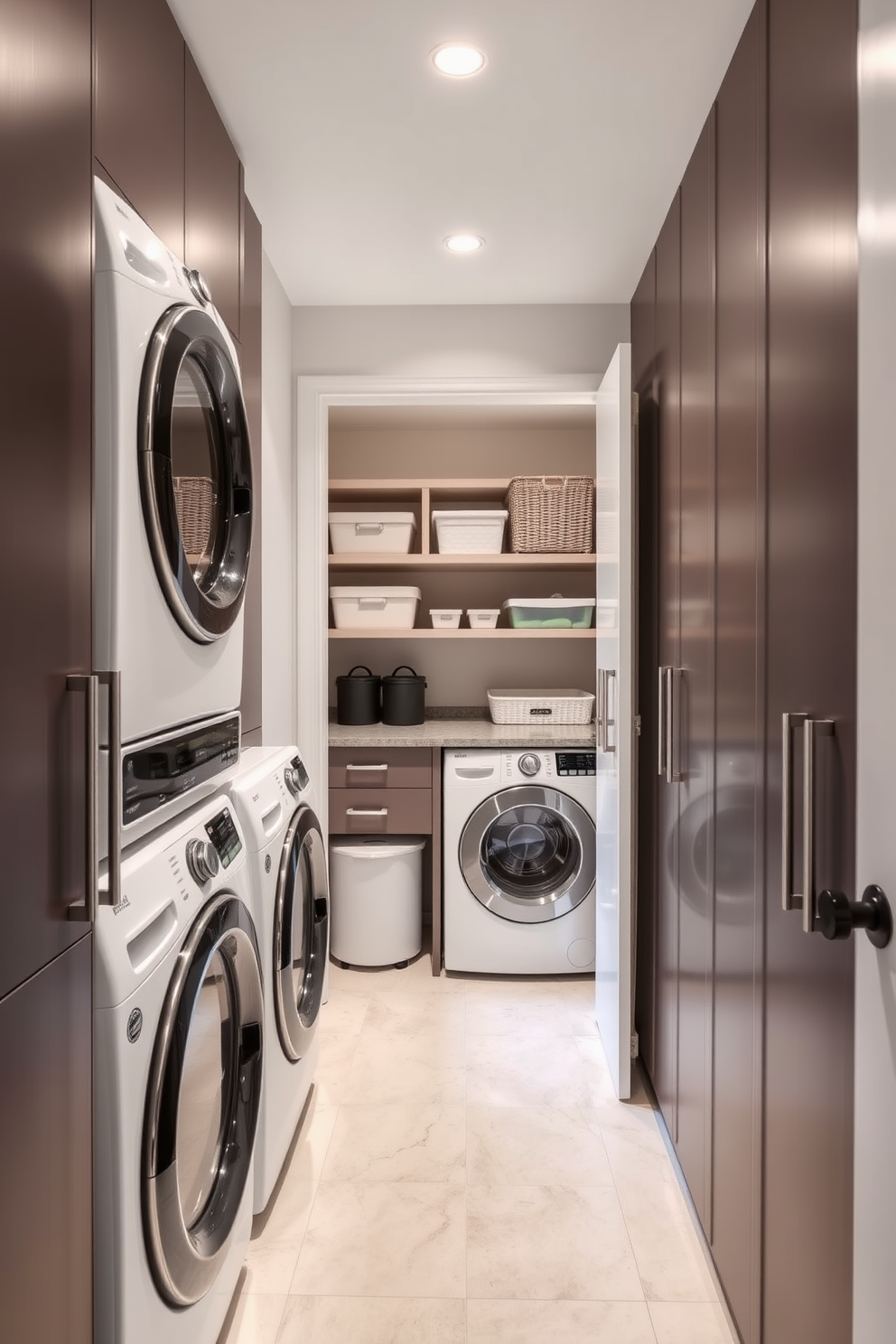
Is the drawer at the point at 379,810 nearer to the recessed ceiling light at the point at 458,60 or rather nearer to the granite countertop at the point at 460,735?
the granite countertop at the point at 460,735

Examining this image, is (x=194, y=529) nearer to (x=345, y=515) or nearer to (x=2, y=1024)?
(x=2, y=1024)

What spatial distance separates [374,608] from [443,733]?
1.93 feet

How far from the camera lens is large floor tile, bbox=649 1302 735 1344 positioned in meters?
1.54

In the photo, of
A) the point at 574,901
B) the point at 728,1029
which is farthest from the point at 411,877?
the point at 728,1029

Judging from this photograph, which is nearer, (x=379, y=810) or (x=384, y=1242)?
(x=384, y=1242)

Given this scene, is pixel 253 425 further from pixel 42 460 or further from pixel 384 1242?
pixel 384 1242

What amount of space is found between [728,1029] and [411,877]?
180cm

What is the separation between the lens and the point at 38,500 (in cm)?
96

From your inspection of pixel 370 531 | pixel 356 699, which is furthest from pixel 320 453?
pixel 356 699

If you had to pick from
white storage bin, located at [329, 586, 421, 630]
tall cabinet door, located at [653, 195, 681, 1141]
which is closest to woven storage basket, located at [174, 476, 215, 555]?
tall cabinet door, located at [653, 195, 681, 1141]

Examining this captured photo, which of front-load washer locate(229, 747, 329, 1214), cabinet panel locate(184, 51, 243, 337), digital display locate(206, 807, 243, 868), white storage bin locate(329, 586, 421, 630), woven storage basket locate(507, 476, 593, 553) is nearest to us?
digital display locate(206, 807, 243, 868)

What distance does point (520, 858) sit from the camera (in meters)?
3.19

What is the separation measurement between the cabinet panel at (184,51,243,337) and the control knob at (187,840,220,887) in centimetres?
110

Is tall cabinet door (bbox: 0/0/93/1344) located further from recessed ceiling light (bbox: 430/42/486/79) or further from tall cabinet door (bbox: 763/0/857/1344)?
tall cabinet door (bbox: 763/0/857/1344)
